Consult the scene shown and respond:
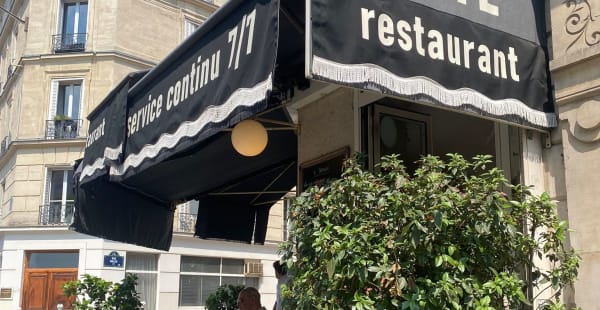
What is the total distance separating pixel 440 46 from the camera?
3.71 meters

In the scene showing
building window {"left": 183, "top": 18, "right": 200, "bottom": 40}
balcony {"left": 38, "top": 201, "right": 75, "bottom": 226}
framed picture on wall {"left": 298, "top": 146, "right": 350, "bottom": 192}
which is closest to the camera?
framed picture on wall {"left": 298, "top": 146, "right": 350, "bottom": 192}

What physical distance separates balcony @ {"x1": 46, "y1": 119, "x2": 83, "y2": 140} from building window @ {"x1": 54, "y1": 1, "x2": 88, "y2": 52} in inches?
111

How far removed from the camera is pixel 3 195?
25.7 metres

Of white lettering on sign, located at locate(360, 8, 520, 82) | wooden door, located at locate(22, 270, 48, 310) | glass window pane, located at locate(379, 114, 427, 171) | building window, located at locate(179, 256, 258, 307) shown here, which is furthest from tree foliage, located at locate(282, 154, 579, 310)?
wooden door, located at locate(22, 270, 48, 310)

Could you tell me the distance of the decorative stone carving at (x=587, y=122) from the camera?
4.04 meters

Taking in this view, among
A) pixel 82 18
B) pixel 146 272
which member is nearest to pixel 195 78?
pixel 146 272

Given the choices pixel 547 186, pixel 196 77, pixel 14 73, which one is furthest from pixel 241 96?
pixel 14 73

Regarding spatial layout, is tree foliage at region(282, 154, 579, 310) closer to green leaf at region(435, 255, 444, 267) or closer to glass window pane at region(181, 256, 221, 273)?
green leaf at region(435, 255, 444, 267)

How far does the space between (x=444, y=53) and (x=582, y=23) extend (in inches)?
46.3

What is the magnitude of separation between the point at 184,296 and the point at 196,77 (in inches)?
823

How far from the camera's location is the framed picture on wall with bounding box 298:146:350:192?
548 centimetres

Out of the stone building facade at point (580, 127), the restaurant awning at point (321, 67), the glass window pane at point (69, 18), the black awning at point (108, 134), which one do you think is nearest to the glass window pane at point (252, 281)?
the glass window pane at point (69, 18)

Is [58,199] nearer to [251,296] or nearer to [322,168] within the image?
[251,296]

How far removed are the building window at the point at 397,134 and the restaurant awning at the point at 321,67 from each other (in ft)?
2.52
